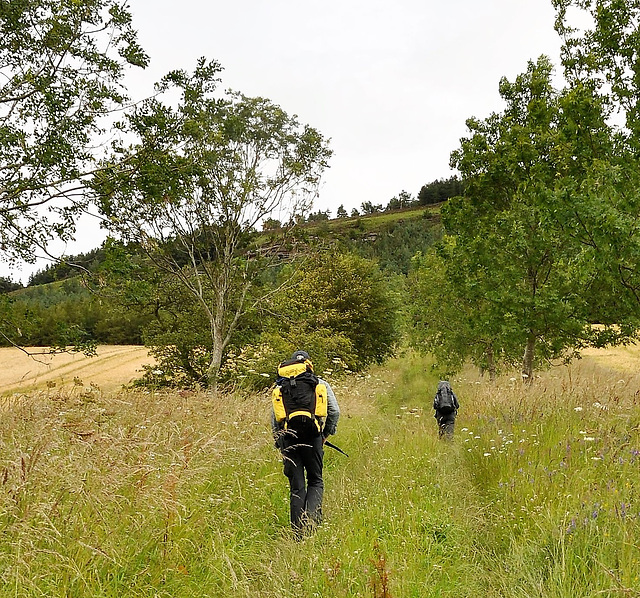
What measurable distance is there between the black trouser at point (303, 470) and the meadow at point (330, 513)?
244 mm

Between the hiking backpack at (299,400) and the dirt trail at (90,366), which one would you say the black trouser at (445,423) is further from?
the dirt trail at (90,366)

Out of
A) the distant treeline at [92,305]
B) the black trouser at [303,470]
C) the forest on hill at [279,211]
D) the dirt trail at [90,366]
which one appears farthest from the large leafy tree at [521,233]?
the dirt trail at [90,366]

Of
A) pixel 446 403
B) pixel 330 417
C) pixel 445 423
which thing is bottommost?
pixel 445 423

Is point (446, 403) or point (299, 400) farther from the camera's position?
point (446, 403)

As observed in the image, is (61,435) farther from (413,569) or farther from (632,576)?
(632,576)

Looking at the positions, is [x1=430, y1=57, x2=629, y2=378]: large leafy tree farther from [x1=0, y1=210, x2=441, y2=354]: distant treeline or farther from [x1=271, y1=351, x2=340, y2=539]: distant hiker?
[x1=271, y1=351, x2=340, y2=539]: distant hiker

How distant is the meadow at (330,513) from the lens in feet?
10.4

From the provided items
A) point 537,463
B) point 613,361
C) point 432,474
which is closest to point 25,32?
point 432,474

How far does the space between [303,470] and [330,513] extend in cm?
52

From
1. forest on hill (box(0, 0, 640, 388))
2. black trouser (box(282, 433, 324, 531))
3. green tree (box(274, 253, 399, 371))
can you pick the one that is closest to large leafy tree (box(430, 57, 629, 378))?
forest on hill (box(0, 0, 640, 388))

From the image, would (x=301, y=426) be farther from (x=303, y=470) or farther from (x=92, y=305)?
(x=92, y=305)

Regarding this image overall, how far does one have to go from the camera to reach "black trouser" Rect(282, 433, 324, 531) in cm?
499

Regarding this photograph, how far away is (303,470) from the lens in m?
5.16

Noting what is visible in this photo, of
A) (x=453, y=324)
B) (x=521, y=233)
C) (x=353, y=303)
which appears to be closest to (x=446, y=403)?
(x=521, y=233)
